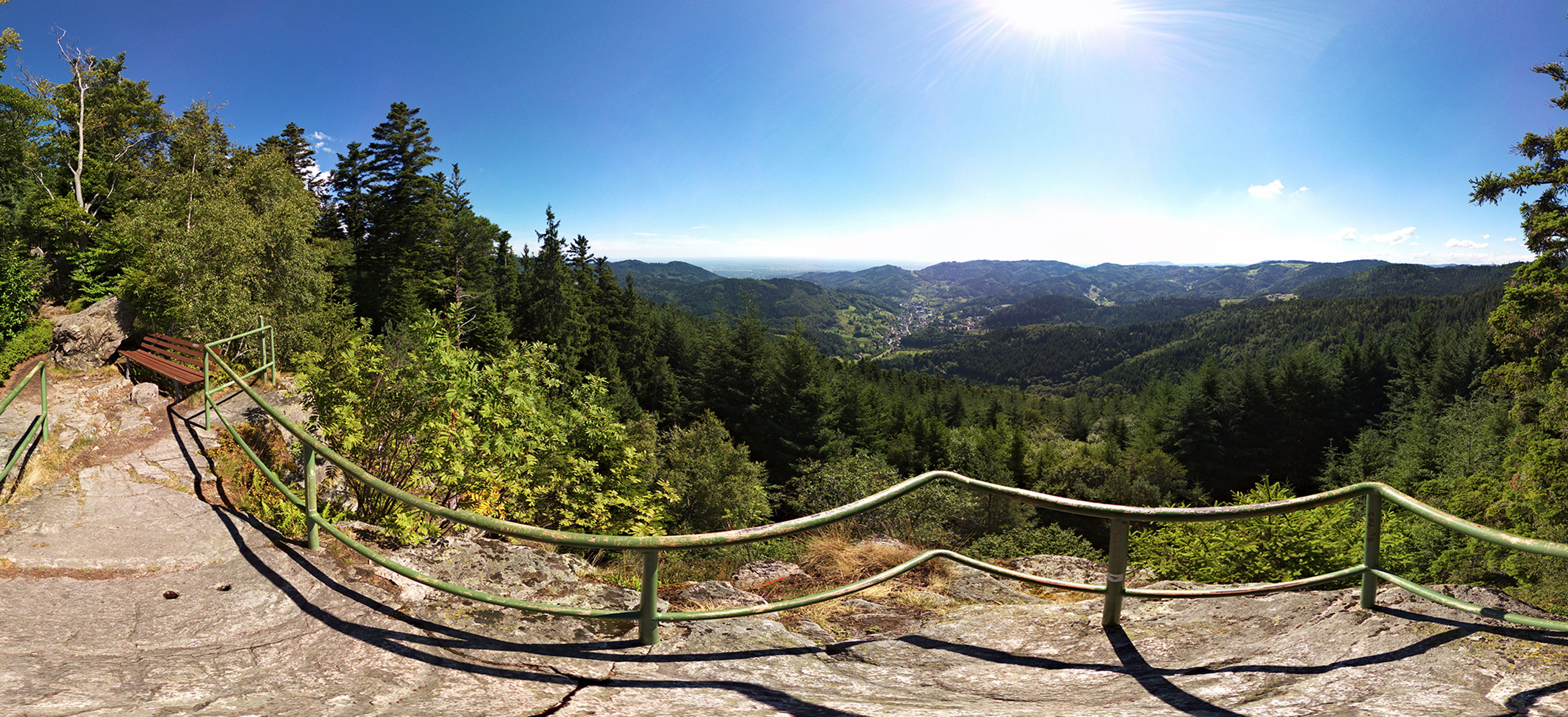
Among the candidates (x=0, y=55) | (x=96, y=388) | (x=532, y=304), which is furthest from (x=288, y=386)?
(x=532, y=304)

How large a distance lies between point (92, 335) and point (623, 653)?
2523 centimetres

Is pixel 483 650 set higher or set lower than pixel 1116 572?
lower

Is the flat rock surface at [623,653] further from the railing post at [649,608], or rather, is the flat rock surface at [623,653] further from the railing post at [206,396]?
the railing post at [206,396]

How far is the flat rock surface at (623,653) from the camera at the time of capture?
265cm

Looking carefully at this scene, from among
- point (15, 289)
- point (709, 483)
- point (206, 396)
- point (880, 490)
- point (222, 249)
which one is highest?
point (222, 249)

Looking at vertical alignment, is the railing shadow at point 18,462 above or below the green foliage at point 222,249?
below

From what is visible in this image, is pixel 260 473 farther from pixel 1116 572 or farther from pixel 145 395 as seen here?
pixel 1116 572

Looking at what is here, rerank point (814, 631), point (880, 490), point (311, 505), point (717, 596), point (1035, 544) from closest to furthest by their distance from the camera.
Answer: point (814, 631) → point (311, 505) → point (717, 596) → point (1035, 544) → point (880, 490)

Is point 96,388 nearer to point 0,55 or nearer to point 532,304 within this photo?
point 0,55

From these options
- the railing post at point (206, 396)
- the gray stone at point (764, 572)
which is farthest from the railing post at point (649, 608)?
the railing post at point (206, 396)

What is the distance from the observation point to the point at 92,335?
18.3 metres

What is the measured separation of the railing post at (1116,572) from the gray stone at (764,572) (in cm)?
283

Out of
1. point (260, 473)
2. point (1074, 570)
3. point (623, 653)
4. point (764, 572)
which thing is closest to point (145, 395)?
point (260, 473)

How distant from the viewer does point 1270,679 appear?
9.41 feet
